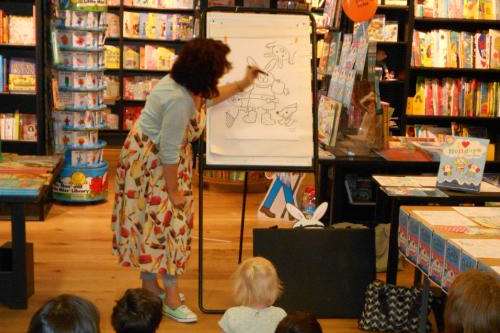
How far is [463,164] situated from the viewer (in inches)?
165

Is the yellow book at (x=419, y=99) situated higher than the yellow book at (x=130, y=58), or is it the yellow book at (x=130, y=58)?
the yellow book at (x=130, y=58)

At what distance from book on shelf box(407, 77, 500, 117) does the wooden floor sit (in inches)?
69.0

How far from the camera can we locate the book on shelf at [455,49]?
714 cm

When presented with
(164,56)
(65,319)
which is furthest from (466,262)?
(164,56)

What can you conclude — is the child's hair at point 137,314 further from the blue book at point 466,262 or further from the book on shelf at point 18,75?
the book on shelf at point 18,75

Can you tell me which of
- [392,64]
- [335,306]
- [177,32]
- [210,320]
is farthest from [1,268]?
[177,32]

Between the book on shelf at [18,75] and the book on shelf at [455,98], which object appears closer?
the book on shelf at [18,75]

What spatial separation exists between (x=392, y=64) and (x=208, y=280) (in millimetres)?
3165

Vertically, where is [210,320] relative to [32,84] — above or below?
below

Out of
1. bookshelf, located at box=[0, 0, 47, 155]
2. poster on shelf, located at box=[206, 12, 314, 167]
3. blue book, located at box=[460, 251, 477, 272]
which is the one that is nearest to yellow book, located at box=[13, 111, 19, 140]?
bookshelf, located at box=[0, 0, 47, 155]

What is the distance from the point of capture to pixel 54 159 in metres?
5.04

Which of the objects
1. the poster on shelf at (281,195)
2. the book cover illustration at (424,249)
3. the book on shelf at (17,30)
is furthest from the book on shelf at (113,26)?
the book cover illustration at (424,249)

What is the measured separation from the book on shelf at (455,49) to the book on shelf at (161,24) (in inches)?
114

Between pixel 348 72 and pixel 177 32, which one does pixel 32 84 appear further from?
pixel 177 32
